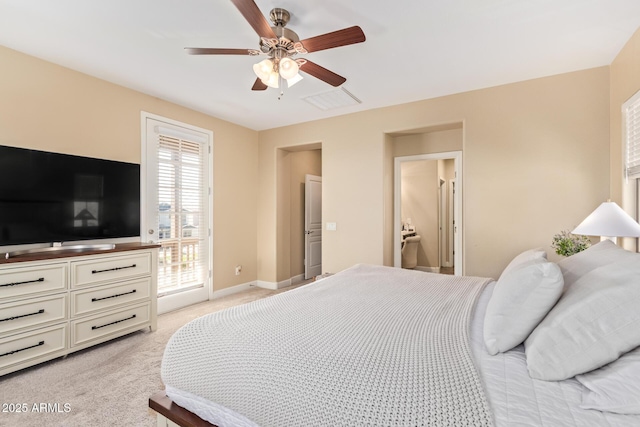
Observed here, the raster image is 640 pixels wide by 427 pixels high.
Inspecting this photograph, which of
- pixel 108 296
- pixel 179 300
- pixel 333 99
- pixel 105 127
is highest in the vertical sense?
pixel 333 99

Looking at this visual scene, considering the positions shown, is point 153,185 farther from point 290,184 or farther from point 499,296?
point 499,296

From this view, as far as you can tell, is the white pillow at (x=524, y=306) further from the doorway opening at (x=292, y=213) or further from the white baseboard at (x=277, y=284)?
the white baseboard at (x=277, y=284)

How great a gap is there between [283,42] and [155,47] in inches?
50.2

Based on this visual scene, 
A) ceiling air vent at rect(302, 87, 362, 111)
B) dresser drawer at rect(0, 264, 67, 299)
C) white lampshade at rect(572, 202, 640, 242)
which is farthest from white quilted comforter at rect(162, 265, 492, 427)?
ceiling air vent at rect(302, 87, 362, 111)

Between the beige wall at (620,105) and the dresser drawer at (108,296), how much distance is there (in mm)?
4445

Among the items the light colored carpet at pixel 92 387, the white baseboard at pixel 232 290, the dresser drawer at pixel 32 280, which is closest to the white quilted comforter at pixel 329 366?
the light colored carpet at pixel 92 387

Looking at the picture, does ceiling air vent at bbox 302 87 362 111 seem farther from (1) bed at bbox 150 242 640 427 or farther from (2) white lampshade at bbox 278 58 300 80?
(1) bed at bbox 150 242 640 427

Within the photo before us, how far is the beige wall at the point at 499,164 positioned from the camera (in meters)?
2.99

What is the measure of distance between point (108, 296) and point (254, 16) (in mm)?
2716

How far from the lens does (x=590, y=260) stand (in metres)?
1.42

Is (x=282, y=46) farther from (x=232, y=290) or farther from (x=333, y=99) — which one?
(x=232, y=290)

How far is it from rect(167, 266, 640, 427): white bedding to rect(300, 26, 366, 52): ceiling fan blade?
1.78 m

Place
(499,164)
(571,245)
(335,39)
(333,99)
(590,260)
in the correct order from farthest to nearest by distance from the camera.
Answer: (333,99), (499,164), (571,245), (335,39), (590,260)

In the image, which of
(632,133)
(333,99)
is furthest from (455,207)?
(333,99)
